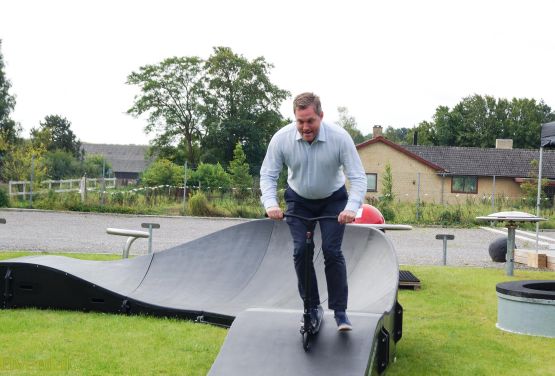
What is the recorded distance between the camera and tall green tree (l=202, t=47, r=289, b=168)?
54406mm

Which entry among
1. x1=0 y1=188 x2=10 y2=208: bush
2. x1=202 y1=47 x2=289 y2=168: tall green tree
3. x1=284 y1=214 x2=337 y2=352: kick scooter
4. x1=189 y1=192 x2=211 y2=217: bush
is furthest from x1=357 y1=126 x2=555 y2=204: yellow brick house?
x1=284 y1=214 x2=337 y2=352: kick scooter

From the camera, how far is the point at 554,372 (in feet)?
19.4

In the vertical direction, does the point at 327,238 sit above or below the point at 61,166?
below

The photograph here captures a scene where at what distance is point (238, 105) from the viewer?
55188 millimetres

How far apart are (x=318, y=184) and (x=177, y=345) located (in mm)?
2314

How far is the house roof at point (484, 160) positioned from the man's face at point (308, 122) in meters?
43.4

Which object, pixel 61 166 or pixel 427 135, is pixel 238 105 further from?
pixel 427 135

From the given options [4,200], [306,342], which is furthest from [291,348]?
[4,200]

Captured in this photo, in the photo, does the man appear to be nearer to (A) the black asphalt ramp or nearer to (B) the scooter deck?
(B) the scooter deck

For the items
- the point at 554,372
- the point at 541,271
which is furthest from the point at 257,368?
the point at 541,271

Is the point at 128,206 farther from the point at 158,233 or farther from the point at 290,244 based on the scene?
the point at 290,244

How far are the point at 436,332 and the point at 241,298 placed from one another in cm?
210

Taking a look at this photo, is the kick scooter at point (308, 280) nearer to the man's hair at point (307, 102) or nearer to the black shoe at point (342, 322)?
the black shoe at point (342, 322)

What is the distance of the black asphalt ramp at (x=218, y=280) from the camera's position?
257 inches
